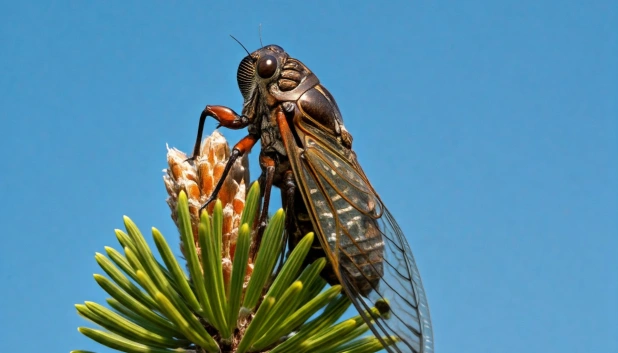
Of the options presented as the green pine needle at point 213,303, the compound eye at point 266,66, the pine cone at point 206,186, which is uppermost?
the compound eye at point 266,66

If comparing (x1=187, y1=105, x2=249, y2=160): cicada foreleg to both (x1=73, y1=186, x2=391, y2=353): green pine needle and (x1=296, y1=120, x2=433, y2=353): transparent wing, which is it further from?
(x1=73, y1=186, x2=391, y2=353): green pine needle

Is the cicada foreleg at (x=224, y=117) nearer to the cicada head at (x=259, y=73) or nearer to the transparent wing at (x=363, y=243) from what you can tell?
the cicada head at (x=259, y=73)

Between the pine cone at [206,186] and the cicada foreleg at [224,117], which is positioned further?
the cicada foreleg at [224,117]

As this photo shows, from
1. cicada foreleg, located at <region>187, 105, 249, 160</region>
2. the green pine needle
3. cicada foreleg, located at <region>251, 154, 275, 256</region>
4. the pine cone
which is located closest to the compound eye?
cicada foreleg, located at <region>187, 105, 249, 160</region>

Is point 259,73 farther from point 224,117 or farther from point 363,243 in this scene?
point 363,243

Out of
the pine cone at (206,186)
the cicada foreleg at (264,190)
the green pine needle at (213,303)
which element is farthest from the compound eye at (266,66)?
the green pine needle at (213,303)

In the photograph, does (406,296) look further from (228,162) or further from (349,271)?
(228,162)

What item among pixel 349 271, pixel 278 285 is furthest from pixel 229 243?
pixel 349 271
